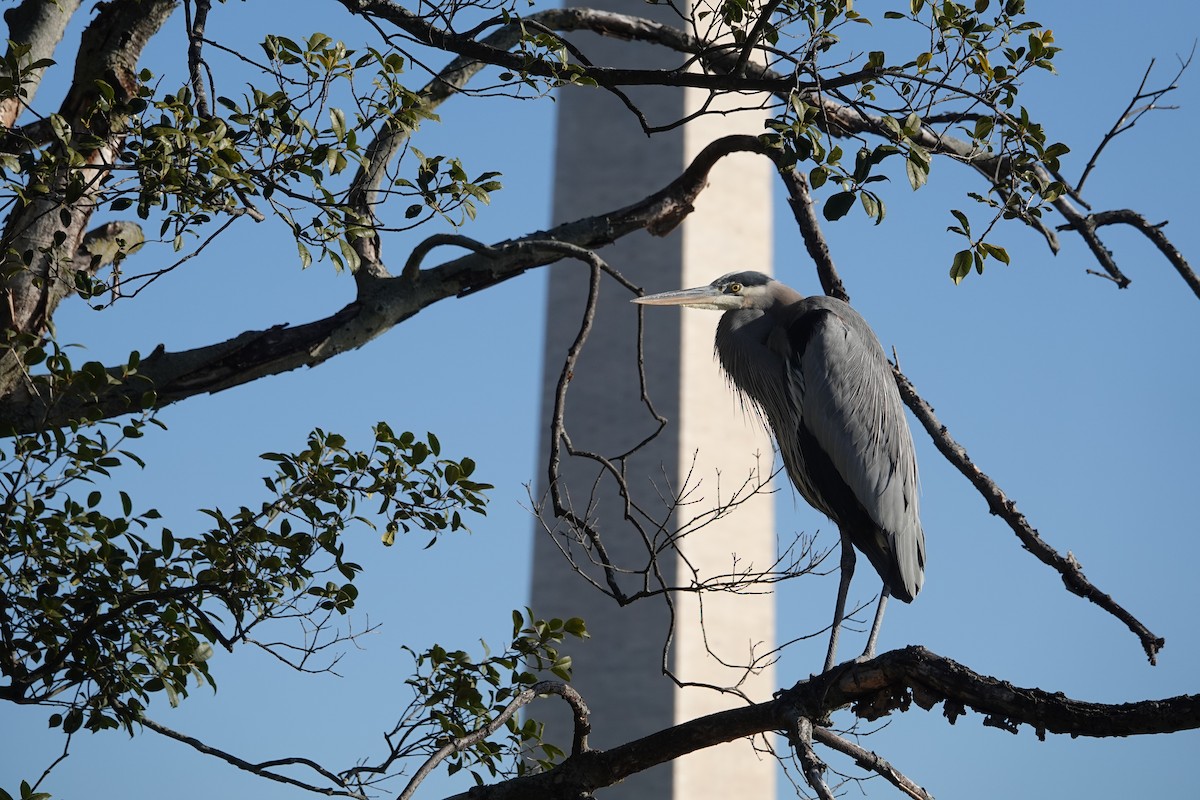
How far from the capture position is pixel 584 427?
9.18 meters

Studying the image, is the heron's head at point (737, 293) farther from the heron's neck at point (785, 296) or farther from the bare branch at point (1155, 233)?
the bare branch at point (1155, 233)

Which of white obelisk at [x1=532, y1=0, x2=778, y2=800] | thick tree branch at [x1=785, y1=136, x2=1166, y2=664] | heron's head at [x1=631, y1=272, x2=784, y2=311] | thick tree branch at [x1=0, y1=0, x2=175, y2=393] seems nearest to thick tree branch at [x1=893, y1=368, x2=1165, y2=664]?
thick tree branch at [x1=785, y1=136, x2=1166, y2=664]

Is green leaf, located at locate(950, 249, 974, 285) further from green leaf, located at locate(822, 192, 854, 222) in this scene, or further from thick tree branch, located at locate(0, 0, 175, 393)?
thick tree branch, located at locate(0, 0, 175, 393)

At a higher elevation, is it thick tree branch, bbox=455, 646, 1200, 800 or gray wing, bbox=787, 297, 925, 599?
gray wing, bbox=787, 297, 925, 599

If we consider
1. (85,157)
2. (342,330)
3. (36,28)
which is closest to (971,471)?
(342,330)

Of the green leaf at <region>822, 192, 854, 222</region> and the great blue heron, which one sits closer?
the green leaf at <region>822, 192, 854, 222</region>

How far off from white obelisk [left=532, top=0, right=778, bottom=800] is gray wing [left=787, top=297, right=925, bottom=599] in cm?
500

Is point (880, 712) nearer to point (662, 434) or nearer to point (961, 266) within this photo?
point (961, 266)

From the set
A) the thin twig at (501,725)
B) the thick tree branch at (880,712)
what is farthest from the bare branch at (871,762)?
the thin twig at (501,725)

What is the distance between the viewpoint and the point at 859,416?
10.2 feet

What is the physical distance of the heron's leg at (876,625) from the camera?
8.57 ft

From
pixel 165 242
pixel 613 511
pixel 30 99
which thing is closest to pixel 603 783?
pixel 165 242

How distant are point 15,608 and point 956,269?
5.93 ft

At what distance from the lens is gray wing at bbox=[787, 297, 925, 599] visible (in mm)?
3037
